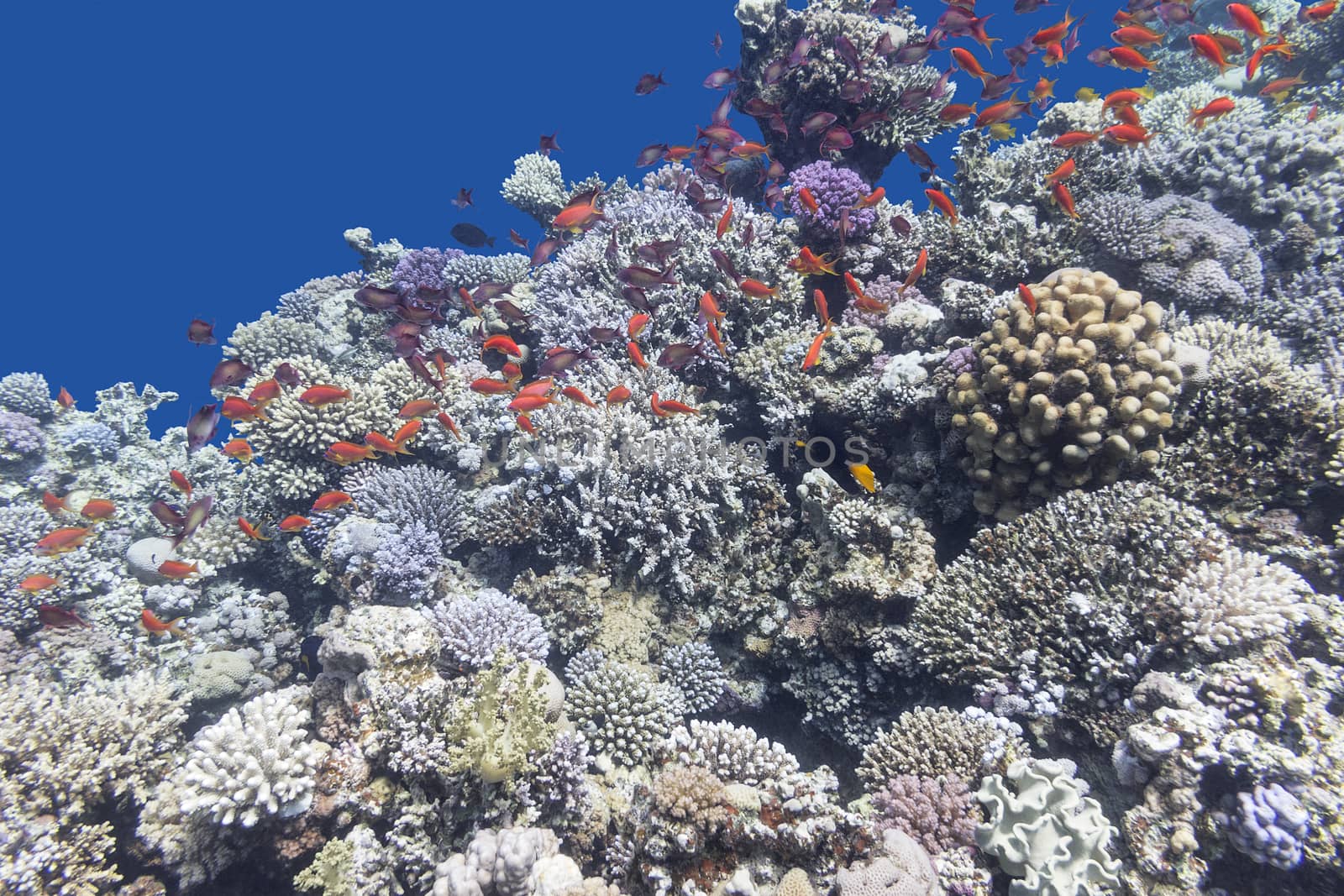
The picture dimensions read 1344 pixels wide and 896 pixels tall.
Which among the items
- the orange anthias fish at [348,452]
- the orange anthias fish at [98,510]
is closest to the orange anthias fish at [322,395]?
the orange anthias fish at [348,452]

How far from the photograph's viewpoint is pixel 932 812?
3.49 metres

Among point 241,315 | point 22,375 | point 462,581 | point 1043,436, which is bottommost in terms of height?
point 1043,436

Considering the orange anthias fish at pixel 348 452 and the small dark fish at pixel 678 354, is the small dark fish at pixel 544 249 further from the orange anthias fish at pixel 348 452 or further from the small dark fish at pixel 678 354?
the orange anthias fish at pixel 348 452

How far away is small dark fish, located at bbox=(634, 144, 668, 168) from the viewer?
8203 mm

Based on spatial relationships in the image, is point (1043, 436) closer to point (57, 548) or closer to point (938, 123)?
point (938, 123)

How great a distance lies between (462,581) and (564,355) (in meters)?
2.59

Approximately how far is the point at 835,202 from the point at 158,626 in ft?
30.2

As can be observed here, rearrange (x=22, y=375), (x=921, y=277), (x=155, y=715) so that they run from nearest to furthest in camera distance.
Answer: (x=155, y=715) → (x=921, y=277) → (x=22, y=375)

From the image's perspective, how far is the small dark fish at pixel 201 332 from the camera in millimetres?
6714

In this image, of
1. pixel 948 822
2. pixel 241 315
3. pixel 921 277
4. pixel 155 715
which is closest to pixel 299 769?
pixel 155 715

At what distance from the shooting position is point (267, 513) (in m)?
7.22

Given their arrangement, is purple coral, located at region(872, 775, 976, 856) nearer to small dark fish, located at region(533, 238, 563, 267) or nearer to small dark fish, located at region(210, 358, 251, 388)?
small dark fish, located at region(533, 238, 563, 267)

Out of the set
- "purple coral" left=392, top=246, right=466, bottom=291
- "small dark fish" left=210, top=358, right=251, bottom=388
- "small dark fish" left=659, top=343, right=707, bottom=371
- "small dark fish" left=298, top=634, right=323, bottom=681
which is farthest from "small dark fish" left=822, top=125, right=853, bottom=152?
"small dark fish" left=298, top=634, right=323, bottom=681

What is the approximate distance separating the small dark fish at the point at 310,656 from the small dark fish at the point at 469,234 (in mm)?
6263
